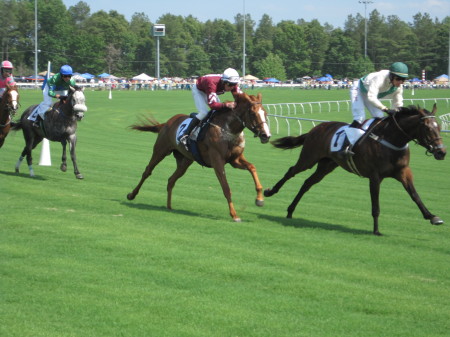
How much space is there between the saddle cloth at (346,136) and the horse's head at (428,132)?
723mm

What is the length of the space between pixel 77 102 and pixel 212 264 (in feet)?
25.2

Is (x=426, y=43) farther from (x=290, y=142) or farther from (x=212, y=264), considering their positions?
(x=212, y=264)

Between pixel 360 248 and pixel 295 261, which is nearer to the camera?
pixel 295 261

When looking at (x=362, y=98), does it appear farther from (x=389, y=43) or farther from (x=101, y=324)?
(x=389, y=43)

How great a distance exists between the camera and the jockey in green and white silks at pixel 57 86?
14711mm

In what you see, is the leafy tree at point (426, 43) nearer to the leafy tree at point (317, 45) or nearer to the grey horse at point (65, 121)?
the leafy tree at point (317, 45)

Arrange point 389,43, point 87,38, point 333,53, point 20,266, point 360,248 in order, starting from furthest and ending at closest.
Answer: point 389,43 < point 333,53 < point 87,38 < point 360,248 < point 20,266

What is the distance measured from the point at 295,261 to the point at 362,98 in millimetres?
3646

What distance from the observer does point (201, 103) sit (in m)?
11.4

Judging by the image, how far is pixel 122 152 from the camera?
891 inches

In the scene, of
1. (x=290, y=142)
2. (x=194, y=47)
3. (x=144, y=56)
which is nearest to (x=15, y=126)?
(x=290, y=142)

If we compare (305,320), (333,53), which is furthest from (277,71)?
(305,320)

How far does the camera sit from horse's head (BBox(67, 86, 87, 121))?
14469 millimetres

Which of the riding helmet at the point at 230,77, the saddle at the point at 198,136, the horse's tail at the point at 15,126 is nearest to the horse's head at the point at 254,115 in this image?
the riding helmet at the point at 230,77
